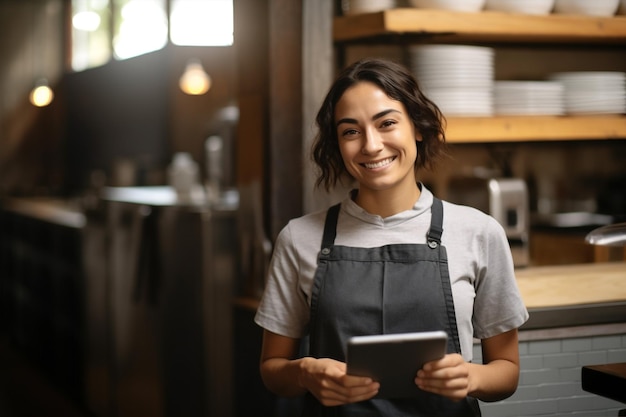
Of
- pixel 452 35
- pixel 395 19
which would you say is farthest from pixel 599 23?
pixel 395 19

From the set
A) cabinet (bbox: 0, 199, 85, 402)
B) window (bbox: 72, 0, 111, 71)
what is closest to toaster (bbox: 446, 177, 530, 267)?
cabinet (bbox: 0, 199, 85, 402)

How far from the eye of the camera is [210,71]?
6895 millimetres

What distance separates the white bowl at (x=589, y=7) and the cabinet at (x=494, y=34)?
0.04m

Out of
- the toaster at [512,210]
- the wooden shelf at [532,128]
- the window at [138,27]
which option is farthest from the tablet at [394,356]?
the window at [138,27]

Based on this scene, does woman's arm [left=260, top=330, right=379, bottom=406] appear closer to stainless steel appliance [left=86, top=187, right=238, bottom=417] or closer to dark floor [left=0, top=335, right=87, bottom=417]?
stainless steel appliance [left=86, top=187, right=238, bottom=417]

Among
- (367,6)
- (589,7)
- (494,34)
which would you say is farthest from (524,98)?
(367,6)

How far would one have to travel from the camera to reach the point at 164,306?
4.26m

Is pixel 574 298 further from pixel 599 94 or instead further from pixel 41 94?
pixel 41 94

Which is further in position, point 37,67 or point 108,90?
point 37,67

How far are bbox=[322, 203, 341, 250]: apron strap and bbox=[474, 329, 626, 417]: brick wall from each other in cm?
85

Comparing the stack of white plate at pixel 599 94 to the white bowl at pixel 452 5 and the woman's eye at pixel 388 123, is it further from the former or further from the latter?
the woman's eye at pixel 388 123

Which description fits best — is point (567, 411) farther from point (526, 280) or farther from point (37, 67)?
point (37, 67)

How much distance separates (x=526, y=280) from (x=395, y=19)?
958 mm

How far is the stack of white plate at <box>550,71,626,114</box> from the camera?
10.3 feet
